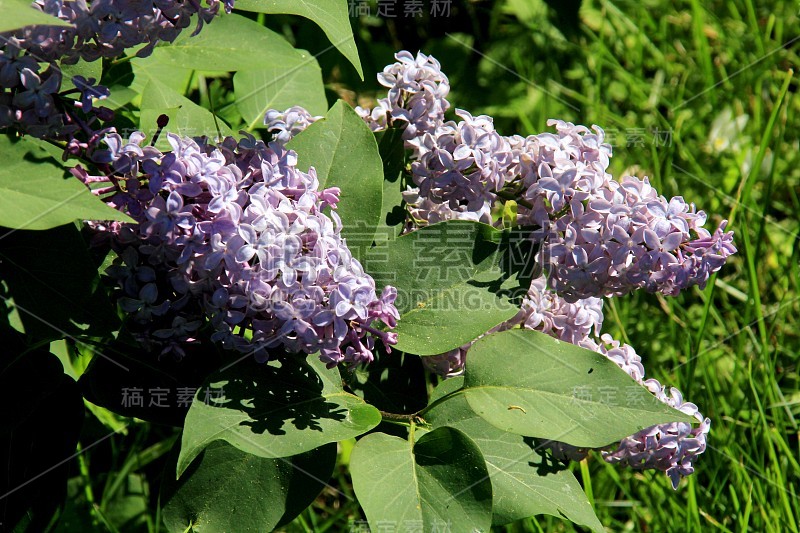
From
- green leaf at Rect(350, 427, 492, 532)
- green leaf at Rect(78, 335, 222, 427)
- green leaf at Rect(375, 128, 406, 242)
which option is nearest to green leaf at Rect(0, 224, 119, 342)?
green leaf at Rect(78, 335, 222, 427)

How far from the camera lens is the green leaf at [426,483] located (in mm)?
1071

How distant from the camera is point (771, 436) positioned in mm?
1955

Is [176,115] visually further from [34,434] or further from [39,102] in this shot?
[34,434]

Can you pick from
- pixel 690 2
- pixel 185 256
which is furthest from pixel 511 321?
pixel 690 2

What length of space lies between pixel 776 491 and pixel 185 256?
1.46 m

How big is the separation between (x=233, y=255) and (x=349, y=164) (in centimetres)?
34

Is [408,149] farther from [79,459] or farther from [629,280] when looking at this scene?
[79,459]

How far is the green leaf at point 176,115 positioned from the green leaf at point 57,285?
0.36 metres

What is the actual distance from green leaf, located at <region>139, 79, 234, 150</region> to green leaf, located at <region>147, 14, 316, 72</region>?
61mm

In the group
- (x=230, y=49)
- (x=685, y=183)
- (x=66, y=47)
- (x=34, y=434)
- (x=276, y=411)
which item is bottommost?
(x=685, y=183)

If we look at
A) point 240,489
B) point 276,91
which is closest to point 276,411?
point 240,489

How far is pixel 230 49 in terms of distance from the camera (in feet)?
4.94

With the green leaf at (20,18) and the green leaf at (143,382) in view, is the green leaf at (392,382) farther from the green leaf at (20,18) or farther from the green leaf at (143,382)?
the green leaf at (20,18)

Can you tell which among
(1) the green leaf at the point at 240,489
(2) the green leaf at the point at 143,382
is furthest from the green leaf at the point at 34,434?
(1) the green leaf at the point at 240,489
